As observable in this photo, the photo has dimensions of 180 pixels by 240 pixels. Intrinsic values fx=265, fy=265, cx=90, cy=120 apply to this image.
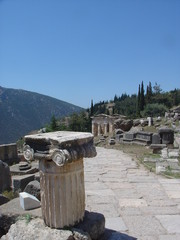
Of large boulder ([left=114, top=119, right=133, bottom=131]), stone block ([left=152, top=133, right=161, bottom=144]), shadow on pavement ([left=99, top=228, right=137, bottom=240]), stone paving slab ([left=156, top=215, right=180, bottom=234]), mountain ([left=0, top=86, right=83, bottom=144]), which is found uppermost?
mountain ([left=0, top=86, right=83, bottom=144])

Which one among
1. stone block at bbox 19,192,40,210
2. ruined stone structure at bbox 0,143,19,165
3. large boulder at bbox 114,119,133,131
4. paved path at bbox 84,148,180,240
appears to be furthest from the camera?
large boulder at bbox 114,119,133,131

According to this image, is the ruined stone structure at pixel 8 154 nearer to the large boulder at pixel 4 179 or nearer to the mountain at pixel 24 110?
the large boulder at pixel 4 179

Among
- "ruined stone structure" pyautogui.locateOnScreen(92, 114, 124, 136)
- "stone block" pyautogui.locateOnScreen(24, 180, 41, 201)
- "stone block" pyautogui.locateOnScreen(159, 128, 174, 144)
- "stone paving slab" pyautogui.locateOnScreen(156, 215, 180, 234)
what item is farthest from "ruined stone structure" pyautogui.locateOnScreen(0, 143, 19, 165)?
"ruined stone structure" pyautogui.locateOnScreen(92, 114, 124, 136)

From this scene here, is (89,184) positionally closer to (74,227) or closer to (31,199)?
(31,199)

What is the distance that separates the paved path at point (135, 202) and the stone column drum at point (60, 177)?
0.69 metres

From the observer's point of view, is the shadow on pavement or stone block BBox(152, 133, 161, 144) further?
stone block BBox(152, 133, 161, 144)

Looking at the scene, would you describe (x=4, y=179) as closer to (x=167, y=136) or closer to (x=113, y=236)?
(x=113, y=236)

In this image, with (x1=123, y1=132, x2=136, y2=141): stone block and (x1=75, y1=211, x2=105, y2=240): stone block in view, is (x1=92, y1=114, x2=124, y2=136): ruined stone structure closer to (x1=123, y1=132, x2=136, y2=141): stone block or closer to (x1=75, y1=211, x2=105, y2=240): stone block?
(x1=123, y1=132, x2=136, y2=141): stone block

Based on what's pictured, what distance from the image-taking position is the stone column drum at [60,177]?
2777 mm

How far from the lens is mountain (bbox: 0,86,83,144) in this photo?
3140 inches

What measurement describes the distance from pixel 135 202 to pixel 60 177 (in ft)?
7.90

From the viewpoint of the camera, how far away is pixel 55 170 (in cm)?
282

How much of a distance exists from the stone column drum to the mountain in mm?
65538

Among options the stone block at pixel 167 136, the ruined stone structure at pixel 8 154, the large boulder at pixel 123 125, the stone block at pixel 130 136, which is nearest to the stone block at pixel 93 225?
the ruined stone structure at pixel 8 154
